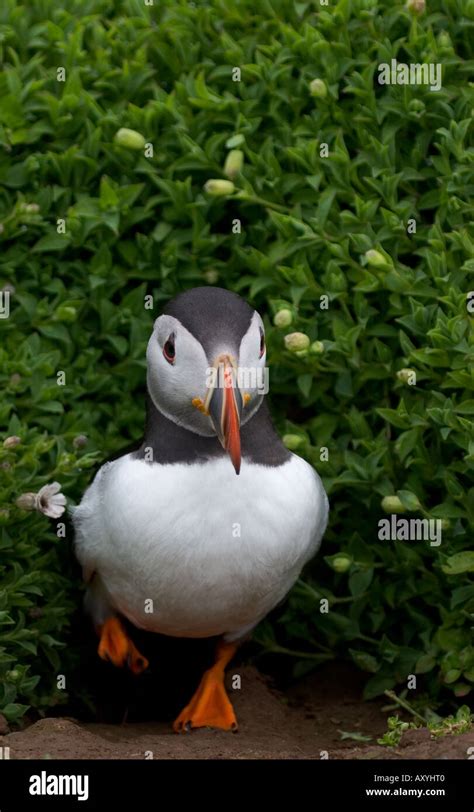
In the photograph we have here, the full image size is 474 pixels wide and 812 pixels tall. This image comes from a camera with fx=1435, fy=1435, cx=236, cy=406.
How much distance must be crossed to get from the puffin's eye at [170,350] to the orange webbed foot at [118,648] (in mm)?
1597

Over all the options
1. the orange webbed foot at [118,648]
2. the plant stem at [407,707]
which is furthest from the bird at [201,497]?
the plant stem at [407,707]

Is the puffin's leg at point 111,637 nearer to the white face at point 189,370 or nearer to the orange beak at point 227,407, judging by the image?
the white face at point 189,370

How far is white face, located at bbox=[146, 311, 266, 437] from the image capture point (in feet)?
19.3

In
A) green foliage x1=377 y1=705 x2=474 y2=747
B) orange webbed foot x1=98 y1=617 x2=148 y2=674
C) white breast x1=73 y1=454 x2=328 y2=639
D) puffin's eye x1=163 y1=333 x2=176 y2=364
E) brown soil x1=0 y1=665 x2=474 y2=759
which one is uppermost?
puffin's eye x1=163 y1=333 x2=176 y2=364

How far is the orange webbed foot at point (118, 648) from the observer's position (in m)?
7.00

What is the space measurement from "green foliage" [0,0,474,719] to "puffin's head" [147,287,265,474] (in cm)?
63

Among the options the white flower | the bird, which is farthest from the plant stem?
the white flower

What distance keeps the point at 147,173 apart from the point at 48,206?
1.75 feet

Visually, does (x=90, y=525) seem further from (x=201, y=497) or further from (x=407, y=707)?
(x=407, y=707)

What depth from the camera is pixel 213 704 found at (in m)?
6.91

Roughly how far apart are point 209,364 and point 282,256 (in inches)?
58.1

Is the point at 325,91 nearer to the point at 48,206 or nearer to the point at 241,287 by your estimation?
the point at 241,287

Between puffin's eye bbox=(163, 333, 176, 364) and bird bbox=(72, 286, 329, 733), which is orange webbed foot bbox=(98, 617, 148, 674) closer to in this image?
bird bbox=(72, 286, 329, 733)
